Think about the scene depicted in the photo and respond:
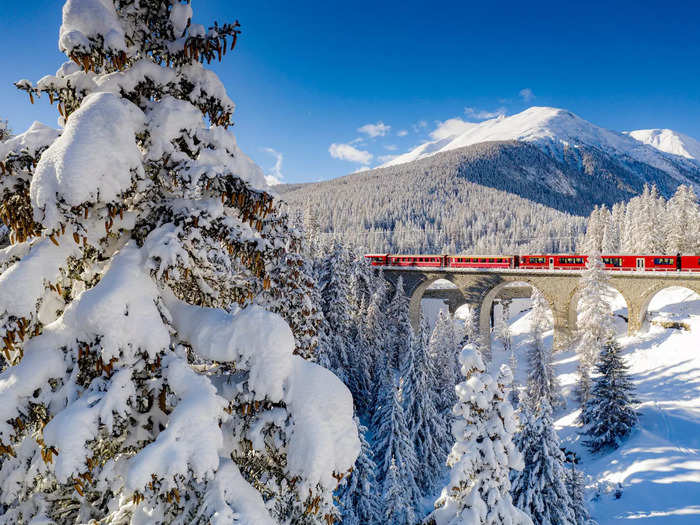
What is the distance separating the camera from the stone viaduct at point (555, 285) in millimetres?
32781

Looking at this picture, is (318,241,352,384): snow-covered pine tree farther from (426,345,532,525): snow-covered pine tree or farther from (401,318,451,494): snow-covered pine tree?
(426,345,532,525): snow-covered pine tree

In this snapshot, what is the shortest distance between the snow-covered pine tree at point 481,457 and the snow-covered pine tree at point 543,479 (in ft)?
Answer: 22.4

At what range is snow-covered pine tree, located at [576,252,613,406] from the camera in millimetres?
31016

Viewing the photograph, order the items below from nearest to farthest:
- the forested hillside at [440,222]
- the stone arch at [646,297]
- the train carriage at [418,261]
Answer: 1. the stone arch at [646,297]
2. the train carriage at [418,261]
3. the forested hillside at [440,222]

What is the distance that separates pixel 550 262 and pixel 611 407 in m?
18.6

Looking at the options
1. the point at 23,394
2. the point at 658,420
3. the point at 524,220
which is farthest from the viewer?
the point at 524,220

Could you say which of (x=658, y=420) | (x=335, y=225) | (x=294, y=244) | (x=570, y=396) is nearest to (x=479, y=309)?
(x=570, y=396)

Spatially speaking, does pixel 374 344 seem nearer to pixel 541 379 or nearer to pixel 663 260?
pixel 541 379

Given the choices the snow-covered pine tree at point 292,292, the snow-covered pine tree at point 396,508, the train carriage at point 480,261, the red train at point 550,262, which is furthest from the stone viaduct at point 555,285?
the snow-covered pine tree at point 292,292

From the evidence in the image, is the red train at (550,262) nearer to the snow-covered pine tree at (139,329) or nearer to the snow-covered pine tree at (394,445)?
the snow-covered pine tree at (394,445)

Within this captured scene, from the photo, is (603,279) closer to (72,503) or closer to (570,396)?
(570,396)

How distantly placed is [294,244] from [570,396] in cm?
3558

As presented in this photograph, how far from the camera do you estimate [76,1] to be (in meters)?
3.78

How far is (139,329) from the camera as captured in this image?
126 inches
